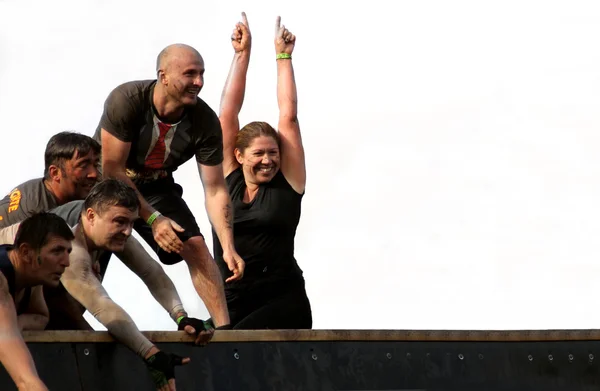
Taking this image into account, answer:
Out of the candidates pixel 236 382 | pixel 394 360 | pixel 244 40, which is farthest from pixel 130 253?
pixel 244 40

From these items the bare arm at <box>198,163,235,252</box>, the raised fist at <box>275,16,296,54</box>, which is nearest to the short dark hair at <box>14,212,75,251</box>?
the bare arm at <box>198,163,235,252</box>

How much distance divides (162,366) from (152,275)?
29.6 inches

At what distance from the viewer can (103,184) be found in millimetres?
8000

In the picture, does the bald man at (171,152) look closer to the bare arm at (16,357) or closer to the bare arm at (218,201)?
the bare arm at (218,201)

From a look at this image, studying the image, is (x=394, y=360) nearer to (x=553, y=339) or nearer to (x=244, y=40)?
(x=553, y=339)

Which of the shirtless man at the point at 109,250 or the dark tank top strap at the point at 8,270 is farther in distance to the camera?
the shirtless man at the point at 109,250

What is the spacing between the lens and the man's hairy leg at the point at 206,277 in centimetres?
914

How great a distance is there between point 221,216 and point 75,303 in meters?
1.64

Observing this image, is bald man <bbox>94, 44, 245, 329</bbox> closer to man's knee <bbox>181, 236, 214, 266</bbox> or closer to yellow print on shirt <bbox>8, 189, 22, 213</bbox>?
man's knee <bbox>181, 236, 214, 266</bbox>

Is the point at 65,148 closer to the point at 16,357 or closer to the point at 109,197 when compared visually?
the point at 109,197

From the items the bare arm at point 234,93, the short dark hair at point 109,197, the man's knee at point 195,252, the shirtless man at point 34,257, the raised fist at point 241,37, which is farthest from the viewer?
the raised fist at point 241,37

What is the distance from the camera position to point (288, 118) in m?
10.1

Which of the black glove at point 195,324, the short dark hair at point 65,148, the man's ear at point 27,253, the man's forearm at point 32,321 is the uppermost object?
the short dark hair at point 65,148

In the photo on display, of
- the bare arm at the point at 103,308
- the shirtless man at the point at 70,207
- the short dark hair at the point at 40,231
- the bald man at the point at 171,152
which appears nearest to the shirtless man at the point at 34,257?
the short dark hair at the point at 40,231
